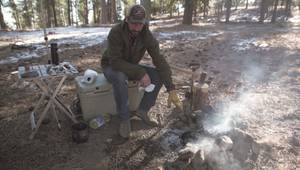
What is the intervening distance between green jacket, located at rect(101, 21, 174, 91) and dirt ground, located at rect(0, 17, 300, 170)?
683 millimetres

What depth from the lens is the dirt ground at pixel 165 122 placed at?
2428mm

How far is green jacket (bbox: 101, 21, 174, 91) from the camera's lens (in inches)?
106

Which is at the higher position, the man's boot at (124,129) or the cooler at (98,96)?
the cooler at (98,96)

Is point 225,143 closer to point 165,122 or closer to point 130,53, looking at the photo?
point 165,122

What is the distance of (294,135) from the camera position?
110 inches

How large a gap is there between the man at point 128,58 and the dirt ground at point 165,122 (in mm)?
334

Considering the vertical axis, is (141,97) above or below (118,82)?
below

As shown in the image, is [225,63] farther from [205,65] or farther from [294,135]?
[294,135]

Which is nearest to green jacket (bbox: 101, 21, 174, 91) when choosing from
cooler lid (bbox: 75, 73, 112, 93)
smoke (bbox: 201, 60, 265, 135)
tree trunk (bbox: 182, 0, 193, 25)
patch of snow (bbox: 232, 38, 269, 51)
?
cooler lid (bbox: 75, 73, 112, 93)

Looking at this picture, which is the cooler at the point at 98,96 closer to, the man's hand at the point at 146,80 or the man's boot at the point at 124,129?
the man's hand at the point at 146,80

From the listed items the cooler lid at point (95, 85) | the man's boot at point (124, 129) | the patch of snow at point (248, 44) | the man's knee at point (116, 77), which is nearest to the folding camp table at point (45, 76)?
the cooler lid at point (95, 85)

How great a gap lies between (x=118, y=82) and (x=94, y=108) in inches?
21.4

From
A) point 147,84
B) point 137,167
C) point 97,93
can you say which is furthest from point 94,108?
point 137,167

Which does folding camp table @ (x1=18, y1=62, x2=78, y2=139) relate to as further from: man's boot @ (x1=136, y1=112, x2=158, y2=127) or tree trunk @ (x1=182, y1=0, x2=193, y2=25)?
tree trunk @ (x1=182, y1=0, x2=193, y2=25)
